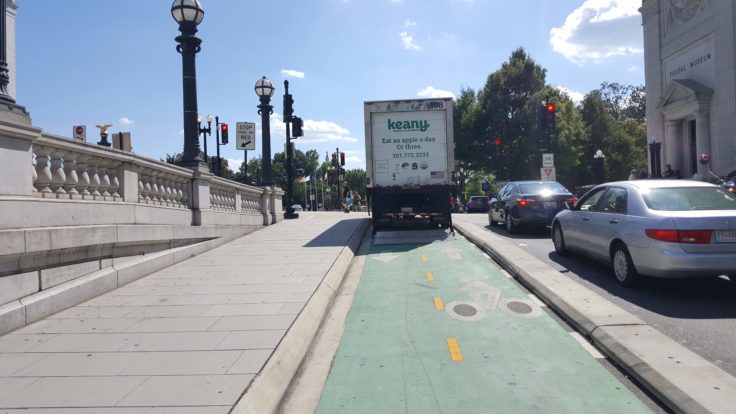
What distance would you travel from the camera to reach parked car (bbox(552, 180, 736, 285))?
19.9ft

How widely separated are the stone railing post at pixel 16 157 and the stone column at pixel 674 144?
29.8m

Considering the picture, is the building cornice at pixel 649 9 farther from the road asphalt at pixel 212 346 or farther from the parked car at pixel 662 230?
the road asphalt at pixel 212 346

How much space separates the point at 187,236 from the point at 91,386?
617 cm

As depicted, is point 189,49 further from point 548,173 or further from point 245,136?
point 548,173

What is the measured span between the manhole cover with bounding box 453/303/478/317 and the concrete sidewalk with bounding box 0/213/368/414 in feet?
5.55

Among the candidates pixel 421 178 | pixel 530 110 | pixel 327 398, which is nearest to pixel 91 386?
pixel 327 398

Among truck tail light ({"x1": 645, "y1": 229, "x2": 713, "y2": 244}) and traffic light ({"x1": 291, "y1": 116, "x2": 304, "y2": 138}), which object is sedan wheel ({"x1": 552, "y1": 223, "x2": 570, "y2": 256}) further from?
traffic light ({"x1": 291, "y1": 116, "x2": 304, "y2": 138})

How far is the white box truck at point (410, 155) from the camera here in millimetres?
14141

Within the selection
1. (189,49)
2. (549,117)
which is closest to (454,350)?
(189,49)

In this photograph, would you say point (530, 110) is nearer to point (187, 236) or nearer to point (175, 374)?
point (187, 236)

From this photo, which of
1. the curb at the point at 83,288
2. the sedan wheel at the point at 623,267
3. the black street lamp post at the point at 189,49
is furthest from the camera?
the black street lamp post at the point at 189,49

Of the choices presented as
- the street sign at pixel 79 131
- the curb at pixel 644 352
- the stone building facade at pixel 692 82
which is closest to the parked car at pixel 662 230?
the curb at pixel 644 352

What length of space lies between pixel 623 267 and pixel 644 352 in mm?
2765

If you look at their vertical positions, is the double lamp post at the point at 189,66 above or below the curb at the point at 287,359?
above
